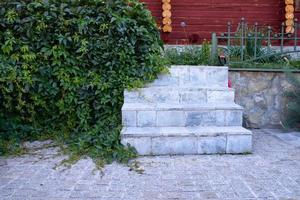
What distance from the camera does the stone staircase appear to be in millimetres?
4047

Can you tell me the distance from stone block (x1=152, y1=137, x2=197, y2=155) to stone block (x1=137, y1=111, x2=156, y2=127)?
344 millimetres

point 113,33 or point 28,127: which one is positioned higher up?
point 113,33

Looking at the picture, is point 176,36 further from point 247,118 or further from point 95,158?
point 95,158

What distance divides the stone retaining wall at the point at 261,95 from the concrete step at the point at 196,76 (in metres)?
0.37

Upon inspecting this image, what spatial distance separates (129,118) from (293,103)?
237 cm

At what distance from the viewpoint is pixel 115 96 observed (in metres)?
4.62

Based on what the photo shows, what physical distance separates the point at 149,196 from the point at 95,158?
43.9 inches

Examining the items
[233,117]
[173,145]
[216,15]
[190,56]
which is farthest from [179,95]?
[216,15]

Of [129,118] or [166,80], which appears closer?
[129,118]

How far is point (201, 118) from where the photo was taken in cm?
436

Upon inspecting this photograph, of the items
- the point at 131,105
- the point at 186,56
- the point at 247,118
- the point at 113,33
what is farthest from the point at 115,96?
the point at 247,118

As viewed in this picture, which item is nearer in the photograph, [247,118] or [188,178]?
[188,178]

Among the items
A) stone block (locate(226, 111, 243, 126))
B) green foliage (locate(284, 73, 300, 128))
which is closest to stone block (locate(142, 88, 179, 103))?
stone block (locate(226, 111, 243, 126))

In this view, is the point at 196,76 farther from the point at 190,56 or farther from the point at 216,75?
the point at 190,56
